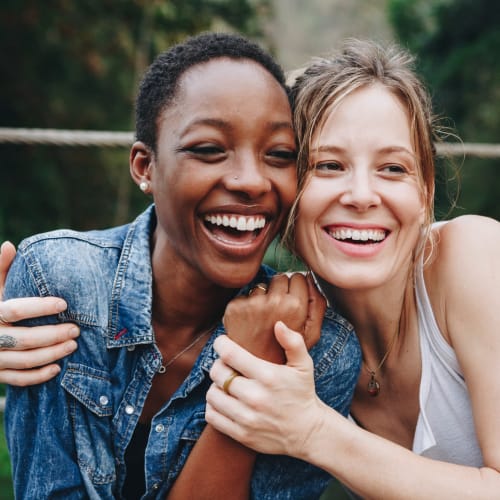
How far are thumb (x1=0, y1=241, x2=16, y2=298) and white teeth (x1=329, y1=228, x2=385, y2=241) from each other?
1.06 meters

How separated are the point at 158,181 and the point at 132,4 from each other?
6.57 metres

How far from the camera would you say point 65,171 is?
26.7 feet

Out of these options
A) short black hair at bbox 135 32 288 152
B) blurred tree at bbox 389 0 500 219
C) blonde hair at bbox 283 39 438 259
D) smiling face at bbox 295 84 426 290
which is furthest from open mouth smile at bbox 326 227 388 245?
blurred tree at bbox 389 0 500 219

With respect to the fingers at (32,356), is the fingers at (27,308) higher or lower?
higher

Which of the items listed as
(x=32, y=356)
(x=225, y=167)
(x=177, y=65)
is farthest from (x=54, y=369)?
(x=177, y=65)

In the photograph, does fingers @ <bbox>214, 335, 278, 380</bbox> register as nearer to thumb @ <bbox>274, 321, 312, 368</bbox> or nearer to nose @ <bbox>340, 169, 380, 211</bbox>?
thumb @ <bbox>274, 321, 312, 368</bbox>

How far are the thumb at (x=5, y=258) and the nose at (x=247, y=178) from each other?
770mm

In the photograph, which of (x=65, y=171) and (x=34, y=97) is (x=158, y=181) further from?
(x=65, y=171)

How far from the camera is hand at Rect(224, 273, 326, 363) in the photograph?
1787mm

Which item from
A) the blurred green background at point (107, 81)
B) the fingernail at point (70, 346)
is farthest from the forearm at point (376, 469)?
the blurred green background at point (107, 81)

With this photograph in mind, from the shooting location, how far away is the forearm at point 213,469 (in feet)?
5.78

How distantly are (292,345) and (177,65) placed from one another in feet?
3.11

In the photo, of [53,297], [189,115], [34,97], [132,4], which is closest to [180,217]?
[189,115]

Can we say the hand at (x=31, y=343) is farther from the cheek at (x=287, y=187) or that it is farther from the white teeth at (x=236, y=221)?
the cheek at (x=287, y=187)
